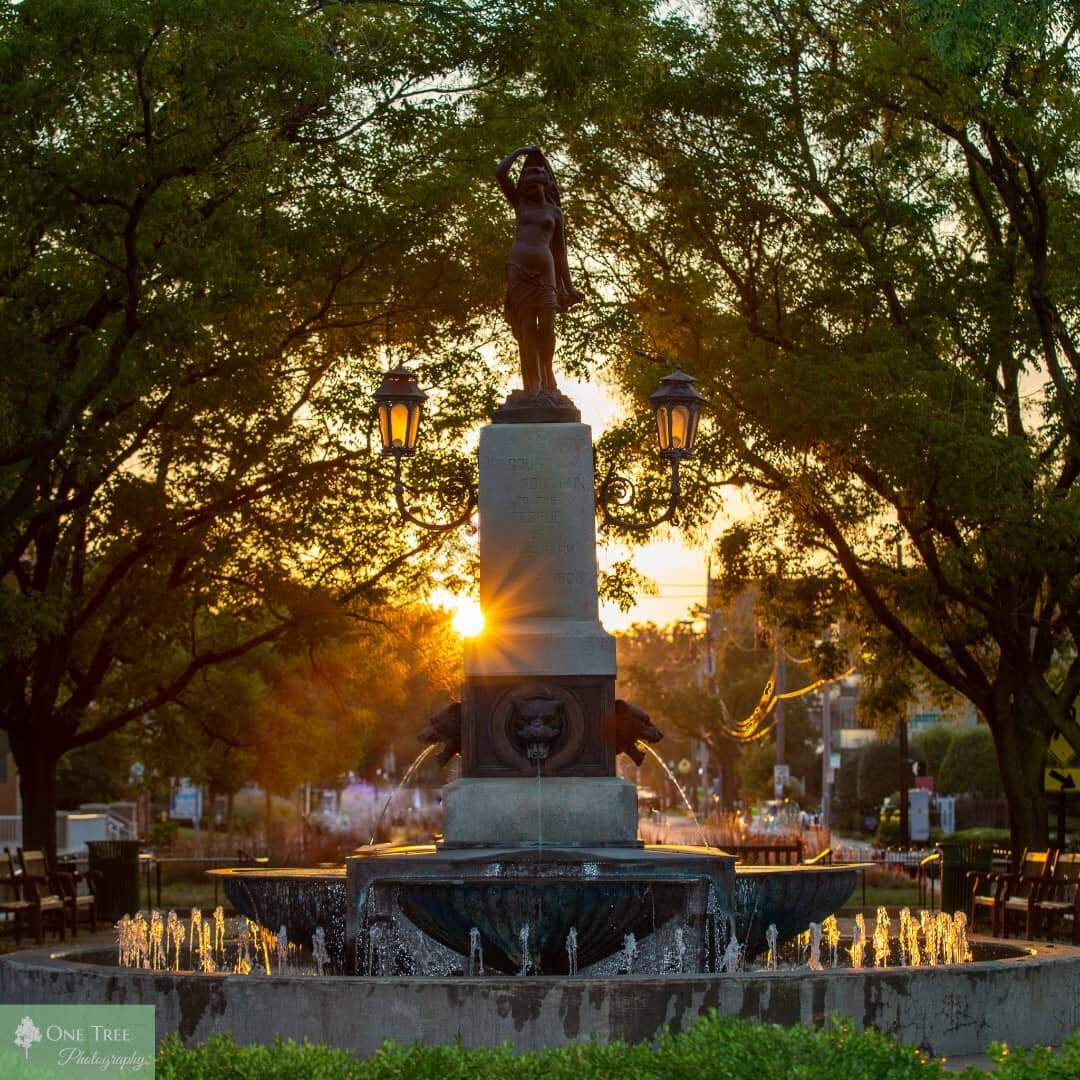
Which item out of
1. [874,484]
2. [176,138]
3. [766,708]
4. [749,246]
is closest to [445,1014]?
[176,138]

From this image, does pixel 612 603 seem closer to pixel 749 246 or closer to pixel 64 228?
pixel 749 246

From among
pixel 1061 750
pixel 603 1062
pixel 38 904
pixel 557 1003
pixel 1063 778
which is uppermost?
pixel 1061 750

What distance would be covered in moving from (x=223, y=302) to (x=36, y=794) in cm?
1015

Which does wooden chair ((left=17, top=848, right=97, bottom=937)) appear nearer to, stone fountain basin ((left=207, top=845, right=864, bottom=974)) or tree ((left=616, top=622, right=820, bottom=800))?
stone fountain basin ((left=207, top=845, right=864, bottom=974))

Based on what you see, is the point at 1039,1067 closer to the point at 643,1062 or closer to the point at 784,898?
the point at 643,1062

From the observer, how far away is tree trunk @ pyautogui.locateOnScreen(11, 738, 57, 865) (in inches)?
1141

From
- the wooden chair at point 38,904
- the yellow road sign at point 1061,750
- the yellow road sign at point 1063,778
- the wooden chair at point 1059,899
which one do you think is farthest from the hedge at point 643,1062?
the yellow road sign at point 1061,750

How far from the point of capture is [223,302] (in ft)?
73.5

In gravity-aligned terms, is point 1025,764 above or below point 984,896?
above

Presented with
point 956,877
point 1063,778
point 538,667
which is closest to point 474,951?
point 538,667

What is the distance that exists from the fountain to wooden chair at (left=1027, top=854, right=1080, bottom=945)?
2.96 m

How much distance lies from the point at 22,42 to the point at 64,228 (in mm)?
2212

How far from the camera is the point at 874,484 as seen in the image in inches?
1059

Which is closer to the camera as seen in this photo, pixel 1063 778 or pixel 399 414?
pixel 399 414
